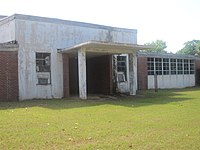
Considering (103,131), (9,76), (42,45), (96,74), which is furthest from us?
(96,74)

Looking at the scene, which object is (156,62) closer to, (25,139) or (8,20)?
(8,20)

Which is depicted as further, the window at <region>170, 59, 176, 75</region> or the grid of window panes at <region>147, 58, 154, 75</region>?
the window at <region>170, 59, 176, 75</region>

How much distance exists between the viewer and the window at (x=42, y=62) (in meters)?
19.4

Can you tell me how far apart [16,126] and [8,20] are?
445 inches

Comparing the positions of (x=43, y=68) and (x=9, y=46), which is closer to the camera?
(x=9, y=46)

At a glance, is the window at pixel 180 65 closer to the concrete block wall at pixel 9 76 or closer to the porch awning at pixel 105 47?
the porch awning at pixel 105 47

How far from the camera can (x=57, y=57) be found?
66.2ft

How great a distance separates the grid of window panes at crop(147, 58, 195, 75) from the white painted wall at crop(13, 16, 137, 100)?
327 inches

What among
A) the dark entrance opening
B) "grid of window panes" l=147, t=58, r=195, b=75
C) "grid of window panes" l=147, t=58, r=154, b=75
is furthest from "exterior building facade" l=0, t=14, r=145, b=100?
"grid of window panes" l=147, t=58, r=195, b=75

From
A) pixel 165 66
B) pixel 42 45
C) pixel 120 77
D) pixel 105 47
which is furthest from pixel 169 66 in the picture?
pixel 42 45

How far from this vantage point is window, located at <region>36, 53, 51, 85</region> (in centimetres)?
1944

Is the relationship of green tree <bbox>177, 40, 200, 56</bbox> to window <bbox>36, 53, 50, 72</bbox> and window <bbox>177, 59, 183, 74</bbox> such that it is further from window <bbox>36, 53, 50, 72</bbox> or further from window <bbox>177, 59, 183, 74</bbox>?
window <bbox>36, 53, 50, 72</bbox>

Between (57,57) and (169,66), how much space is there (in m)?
12.9

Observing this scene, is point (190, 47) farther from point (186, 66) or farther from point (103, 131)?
point (103, 131)
